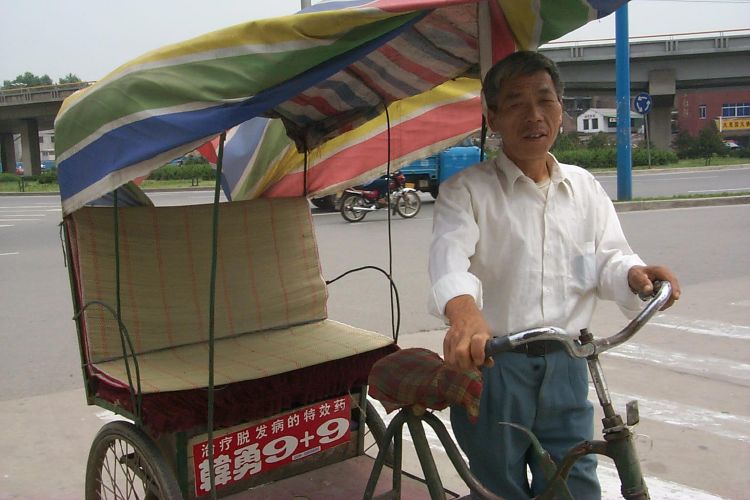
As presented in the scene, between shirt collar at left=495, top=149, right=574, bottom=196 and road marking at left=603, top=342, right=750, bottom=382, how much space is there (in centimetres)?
339

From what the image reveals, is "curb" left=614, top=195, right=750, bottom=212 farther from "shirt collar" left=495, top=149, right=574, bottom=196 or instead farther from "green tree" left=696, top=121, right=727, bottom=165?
"green tree" left=696, top=121, right=727, bottom=165

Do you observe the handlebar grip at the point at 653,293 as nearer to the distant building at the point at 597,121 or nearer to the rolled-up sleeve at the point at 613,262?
the rolled-up sleeve at the point at 613,262

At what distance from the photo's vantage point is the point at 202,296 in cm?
320

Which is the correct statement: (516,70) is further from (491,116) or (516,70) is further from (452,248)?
(452,248)

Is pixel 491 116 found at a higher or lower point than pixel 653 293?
higher

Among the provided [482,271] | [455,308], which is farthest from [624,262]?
[455,308]

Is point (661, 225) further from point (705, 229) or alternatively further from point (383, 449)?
point (383, 449)

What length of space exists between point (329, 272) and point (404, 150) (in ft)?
17.6

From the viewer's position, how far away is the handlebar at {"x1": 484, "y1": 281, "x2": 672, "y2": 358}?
1.58 meters

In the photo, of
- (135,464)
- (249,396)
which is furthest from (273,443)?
(135,464)

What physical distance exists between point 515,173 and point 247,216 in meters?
1.62

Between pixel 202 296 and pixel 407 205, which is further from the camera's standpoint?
pixel 407 205

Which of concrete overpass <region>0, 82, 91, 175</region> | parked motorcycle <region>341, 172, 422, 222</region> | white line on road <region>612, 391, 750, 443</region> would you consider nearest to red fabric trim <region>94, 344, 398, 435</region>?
white line on road <region>612, 391, 750, 443</region>

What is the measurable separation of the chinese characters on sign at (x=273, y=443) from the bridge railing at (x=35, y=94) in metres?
39.9
